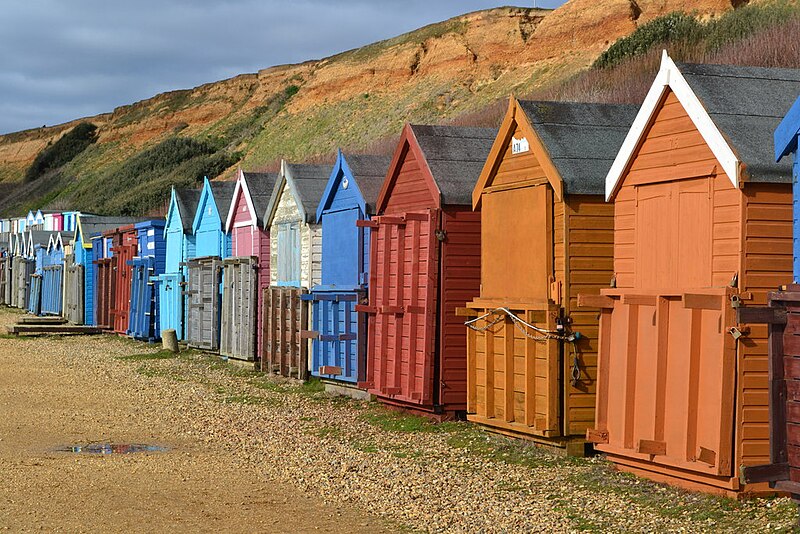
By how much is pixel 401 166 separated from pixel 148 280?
16.9 metres

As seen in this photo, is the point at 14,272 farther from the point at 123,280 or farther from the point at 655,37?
the point at 655,37

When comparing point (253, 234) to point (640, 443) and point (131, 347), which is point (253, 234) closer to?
point (131, 347)

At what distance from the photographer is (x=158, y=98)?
125250 mm

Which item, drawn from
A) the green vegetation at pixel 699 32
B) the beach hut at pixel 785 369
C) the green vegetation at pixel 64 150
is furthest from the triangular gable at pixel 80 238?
the green vegetation at pixel 64 150

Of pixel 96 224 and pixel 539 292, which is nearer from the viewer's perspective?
pixel 539 292

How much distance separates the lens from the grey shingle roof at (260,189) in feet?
78.1

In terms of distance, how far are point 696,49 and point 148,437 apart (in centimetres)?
2972

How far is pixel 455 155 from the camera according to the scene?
1559 cm

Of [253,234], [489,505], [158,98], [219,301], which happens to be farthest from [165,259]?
[158,98]

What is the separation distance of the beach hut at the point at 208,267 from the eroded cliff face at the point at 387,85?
1387 inches

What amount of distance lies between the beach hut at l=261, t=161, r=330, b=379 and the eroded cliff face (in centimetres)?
3887

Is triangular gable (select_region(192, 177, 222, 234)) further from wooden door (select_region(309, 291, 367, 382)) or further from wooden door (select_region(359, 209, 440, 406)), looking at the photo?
wooden door (select_region(359, 209, 440, 406))

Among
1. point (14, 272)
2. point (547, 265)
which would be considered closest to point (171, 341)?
point (547, 265)

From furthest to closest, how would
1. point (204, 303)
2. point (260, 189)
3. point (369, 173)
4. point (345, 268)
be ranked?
point (204, 303), point (260, 189), point (345, 268), point (369, 173)
